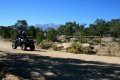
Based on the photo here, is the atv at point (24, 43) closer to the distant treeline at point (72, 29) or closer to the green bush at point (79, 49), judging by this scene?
the green bush at point (79, 49)

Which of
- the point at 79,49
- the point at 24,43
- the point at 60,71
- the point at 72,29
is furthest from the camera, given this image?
the point at 72,29

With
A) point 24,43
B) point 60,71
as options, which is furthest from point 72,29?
point 60,71

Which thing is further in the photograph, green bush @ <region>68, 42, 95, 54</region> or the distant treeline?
the distant treeline

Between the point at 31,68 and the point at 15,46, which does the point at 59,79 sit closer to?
the point at 31,68

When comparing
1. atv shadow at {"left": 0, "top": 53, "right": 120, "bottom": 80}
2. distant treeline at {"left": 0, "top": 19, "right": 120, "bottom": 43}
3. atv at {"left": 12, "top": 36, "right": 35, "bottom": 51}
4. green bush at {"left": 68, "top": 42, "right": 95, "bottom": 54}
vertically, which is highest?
distant treeline at {"left": 0, "top": 19, "right": 120, "bottom": 43}

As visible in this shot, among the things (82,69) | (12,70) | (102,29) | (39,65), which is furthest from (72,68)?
(102,29)

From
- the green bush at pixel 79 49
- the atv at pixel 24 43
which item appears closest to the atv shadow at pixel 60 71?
the green bush at pixel 79 49

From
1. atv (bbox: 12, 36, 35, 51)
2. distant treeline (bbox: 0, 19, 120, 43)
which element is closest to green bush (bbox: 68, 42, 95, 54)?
atv (bbox: 12, 36, 35, 51)

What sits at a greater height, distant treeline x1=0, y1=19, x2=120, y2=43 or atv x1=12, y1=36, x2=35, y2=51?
distant treeline x1=0, y1=19, x2=120, y2=43

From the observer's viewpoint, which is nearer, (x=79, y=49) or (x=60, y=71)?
(x=60, y=71)

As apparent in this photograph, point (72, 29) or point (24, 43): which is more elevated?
point (72, 29)

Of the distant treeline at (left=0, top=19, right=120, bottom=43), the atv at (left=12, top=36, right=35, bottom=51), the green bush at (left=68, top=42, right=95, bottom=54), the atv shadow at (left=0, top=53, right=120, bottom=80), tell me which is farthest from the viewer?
the distant treeline at (left=0, top=19, right=120, bottom=43)

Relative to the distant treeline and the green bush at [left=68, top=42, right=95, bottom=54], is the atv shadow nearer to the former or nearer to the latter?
the green bush at [left=68, top=42, right=95, bottom=54]

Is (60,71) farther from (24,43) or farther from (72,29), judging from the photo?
(72,29)
